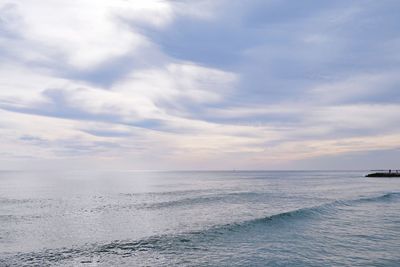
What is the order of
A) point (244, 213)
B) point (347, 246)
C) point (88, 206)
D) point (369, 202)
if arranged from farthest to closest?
point (369, 202)
point (88, 206)
point (244, 213)
point (347, 246)

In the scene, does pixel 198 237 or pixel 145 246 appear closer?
pixel 145 246

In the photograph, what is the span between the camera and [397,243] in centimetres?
2320

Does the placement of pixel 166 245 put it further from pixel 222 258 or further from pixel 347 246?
pixel 347 246

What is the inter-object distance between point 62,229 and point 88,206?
52.3 feet

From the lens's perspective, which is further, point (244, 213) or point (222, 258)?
point (244, 213)

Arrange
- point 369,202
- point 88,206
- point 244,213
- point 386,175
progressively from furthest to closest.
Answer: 1. point 386,175
2. point 369,202
3. point 88,206
4. point 244,213

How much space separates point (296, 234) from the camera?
88.3 ft

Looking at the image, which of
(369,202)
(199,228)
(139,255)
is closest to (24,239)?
(139,255)

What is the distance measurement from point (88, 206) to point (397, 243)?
117ft

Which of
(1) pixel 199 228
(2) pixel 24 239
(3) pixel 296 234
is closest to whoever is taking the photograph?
(2) pixel 24 239

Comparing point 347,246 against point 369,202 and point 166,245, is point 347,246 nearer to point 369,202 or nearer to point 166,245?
point 166,245

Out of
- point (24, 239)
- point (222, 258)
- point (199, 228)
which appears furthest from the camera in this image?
point (199, 228)

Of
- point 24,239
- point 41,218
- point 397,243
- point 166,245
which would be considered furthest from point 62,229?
point 397,243

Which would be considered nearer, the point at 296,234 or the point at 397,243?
the point at 397,243
